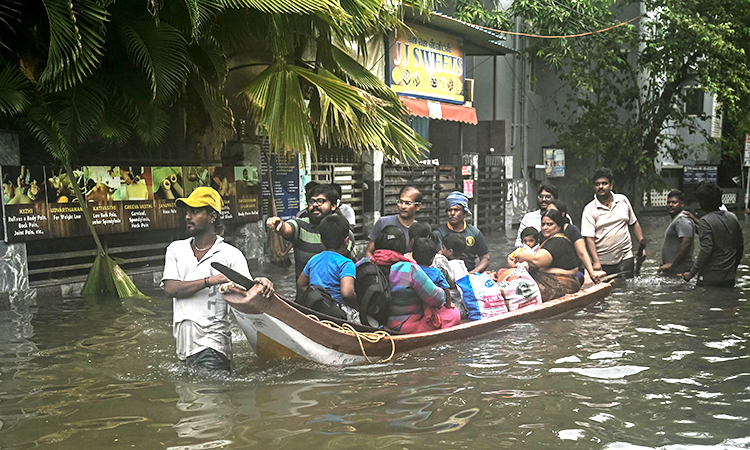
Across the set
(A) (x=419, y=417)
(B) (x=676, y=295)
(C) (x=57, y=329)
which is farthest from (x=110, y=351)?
(B) (x=676, y=295)

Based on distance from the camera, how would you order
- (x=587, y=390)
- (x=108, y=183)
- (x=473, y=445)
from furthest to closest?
(x=108, y=183)
(x=587, y=390)
(x=473, y=445)

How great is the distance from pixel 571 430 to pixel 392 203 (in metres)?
12.3

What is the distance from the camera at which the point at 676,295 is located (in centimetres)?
1018

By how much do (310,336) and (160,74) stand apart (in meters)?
4.52

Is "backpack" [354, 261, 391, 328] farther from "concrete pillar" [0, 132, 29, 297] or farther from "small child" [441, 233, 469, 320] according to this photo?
"concrete pillar" [0, 132, 29, 297]

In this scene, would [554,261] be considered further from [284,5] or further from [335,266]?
[284,5]

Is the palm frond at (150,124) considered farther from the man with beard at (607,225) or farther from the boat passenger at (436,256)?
the man with beard at (607,225)

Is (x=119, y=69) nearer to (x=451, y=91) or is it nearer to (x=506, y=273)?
(x=506, y=273)

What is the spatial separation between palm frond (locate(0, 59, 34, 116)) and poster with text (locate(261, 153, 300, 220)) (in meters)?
5.15

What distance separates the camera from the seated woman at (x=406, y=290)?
661cm

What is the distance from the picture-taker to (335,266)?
21.0ft

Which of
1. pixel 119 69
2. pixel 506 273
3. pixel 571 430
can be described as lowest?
pixel 571 430

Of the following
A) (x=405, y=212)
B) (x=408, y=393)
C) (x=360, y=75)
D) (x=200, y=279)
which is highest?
(x=360, y=75)

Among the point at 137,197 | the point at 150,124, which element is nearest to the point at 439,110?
the point at 137,197
